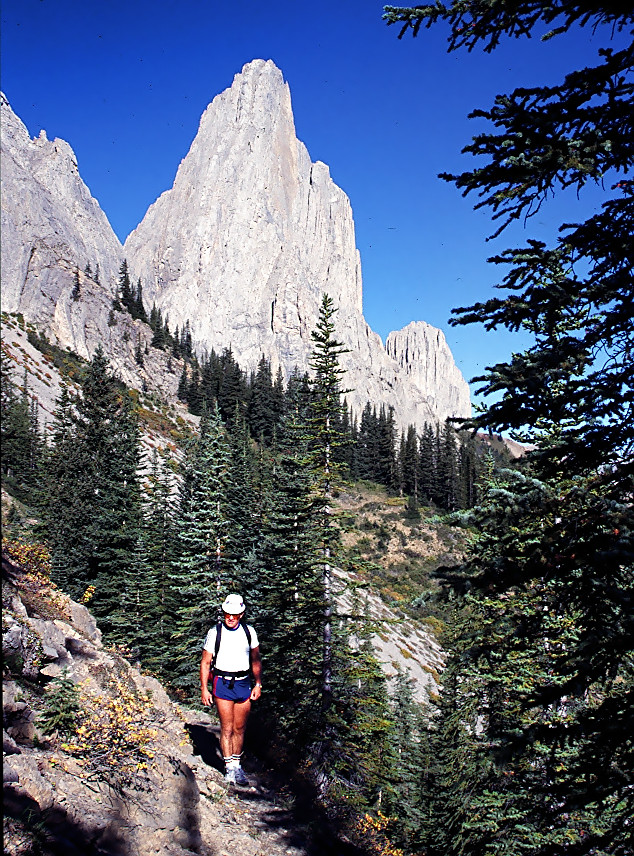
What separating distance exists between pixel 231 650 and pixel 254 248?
168m

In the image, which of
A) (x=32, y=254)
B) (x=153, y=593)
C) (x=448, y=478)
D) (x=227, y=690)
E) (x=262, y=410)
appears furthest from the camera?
(x=262, y=410)

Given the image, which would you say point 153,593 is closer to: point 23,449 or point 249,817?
point 249,817

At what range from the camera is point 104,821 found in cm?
526

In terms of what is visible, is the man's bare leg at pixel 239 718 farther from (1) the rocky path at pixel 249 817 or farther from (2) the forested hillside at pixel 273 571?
(2) the forested hillside at pixel 273 571

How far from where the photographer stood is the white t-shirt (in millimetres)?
7285

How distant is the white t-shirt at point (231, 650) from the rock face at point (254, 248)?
14104 centimetres

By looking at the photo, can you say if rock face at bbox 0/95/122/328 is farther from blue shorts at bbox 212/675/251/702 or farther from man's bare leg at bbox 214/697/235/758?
man's bare leg at bbox 214/697/235/758

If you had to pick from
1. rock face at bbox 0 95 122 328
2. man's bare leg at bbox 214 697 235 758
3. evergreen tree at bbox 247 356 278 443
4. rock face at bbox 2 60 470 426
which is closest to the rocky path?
man's bare leg at bbox 214 697 235 758

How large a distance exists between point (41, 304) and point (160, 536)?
196 ft

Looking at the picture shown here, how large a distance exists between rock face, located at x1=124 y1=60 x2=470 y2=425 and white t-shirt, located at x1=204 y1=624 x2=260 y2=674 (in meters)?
141

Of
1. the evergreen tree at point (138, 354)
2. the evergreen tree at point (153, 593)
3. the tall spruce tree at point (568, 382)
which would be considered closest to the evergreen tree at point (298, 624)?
the evergreen tree at point (153, 593)

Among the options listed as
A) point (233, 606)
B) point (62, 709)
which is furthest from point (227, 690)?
point (62, 709)

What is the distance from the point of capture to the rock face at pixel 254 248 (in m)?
159

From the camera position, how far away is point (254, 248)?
163750mm
